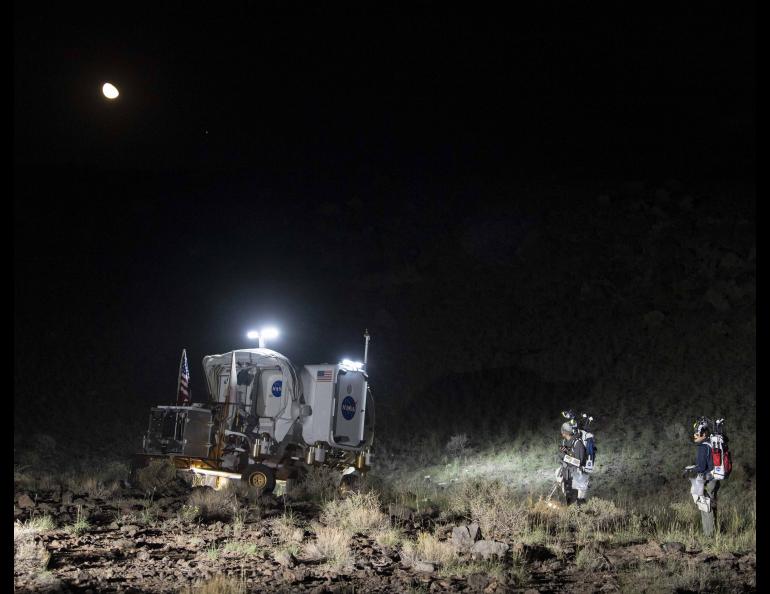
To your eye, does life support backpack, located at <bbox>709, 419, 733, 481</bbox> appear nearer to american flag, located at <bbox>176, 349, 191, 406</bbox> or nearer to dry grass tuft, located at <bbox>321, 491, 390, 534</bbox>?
dry grass tuft, located at <bbox>321, 491, 390, 534</bbox>

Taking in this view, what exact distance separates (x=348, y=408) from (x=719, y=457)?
25.9ft

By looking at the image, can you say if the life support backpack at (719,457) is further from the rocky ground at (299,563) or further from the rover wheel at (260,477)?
the rover wheel at (260,477)

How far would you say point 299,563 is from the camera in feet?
25.5

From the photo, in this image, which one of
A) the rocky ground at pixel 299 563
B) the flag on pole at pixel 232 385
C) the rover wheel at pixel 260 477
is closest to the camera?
the rocky ground at pixel 299 563

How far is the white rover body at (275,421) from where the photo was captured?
14.4 metres

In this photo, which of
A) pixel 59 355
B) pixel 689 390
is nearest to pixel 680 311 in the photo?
pixel 689 390

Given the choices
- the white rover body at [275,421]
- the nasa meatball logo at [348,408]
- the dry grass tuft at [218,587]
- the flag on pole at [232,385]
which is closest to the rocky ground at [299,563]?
the dry grass tuft at [218,587]

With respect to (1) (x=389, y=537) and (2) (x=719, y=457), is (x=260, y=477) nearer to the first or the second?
(1) (x=389, y=537)

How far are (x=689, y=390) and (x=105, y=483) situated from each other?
1754 centimetres

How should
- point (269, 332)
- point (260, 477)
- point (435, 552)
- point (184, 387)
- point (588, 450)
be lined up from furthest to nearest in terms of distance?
point (269, 332) → point (184, 387) → point (260, 477) → point (588, 450) → point (435, 552)

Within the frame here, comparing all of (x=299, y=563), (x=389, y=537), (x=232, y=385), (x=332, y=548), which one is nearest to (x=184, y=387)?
(x=232, y=385)

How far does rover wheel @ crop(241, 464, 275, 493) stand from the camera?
1408 cm

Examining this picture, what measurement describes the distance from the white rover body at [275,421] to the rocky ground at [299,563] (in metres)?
4.10

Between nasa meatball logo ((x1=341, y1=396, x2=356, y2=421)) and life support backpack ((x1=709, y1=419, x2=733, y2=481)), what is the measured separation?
25.4ft
